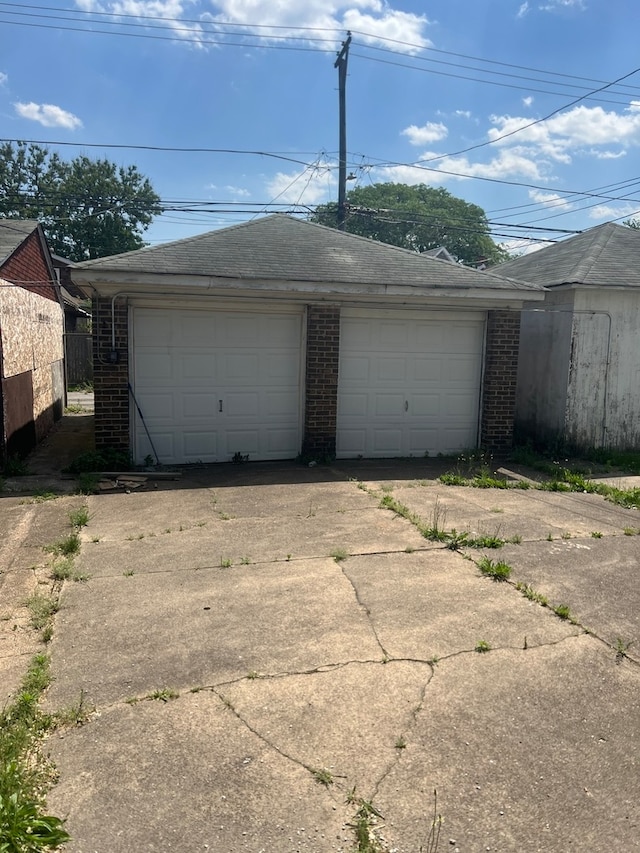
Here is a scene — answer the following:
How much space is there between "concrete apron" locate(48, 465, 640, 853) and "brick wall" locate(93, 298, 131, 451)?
10.2 ft

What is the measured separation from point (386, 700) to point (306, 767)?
2.21 feet

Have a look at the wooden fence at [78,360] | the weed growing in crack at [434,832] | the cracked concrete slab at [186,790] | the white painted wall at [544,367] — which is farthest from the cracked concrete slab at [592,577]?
the wooden fence at [78,360]

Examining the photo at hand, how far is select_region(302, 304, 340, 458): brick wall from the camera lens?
9398 mm

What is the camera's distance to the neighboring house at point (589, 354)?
1019cm

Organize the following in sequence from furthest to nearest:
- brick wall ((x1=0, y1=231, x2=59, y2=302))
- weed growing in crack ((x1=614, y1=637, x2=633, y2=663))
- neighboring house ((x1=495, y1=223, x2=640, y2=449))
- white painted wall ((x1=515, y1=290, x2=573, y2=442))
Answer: brick wall ((x1=0, y1=231, x2=59, y2=302)) → white painted wall ((x1=515, y1=290, x2=573, y2=442)) → neighboring house ((x1=495, y1=223, x2=640, y2=449)) → weed growing in crack ((x1=614, y1=637, x2=633, y2=663))

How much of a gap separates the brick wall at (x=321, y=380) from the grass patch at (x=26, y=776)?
648cm

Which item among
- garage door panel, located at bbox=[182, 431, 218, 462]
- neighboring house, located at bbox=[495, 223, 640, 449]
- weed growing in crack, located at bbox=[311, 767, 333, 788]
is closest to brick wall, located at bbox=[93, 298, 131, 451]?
garage door panel, located at bbox=[182, 431, 218, 462]

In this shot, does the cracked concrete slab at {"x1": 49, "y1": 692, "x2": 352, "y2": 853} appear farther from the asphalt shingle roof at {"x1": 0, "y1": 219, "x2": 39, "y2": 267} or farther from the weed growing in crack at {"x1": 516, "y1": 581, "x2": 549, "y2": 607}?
the asphalt shingle roof at {"x1": 0, "y1": 219, "x2": 39, "y2": 267}

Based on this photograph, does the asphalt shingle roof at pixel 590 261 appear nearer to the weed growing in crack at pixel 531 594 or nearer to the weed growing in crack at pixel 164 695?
the weed growing in crack at pixel 531 594

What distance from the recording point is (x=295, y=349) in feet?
31.7

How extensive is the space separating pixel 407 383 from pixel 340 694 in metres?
7.23

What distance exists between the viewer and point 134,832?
236 cm

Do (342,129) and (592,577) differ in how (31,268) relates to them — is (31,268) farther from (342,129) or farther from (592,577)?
(342,129)

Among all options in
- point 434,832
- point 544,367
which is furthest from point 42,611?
point 544,367
